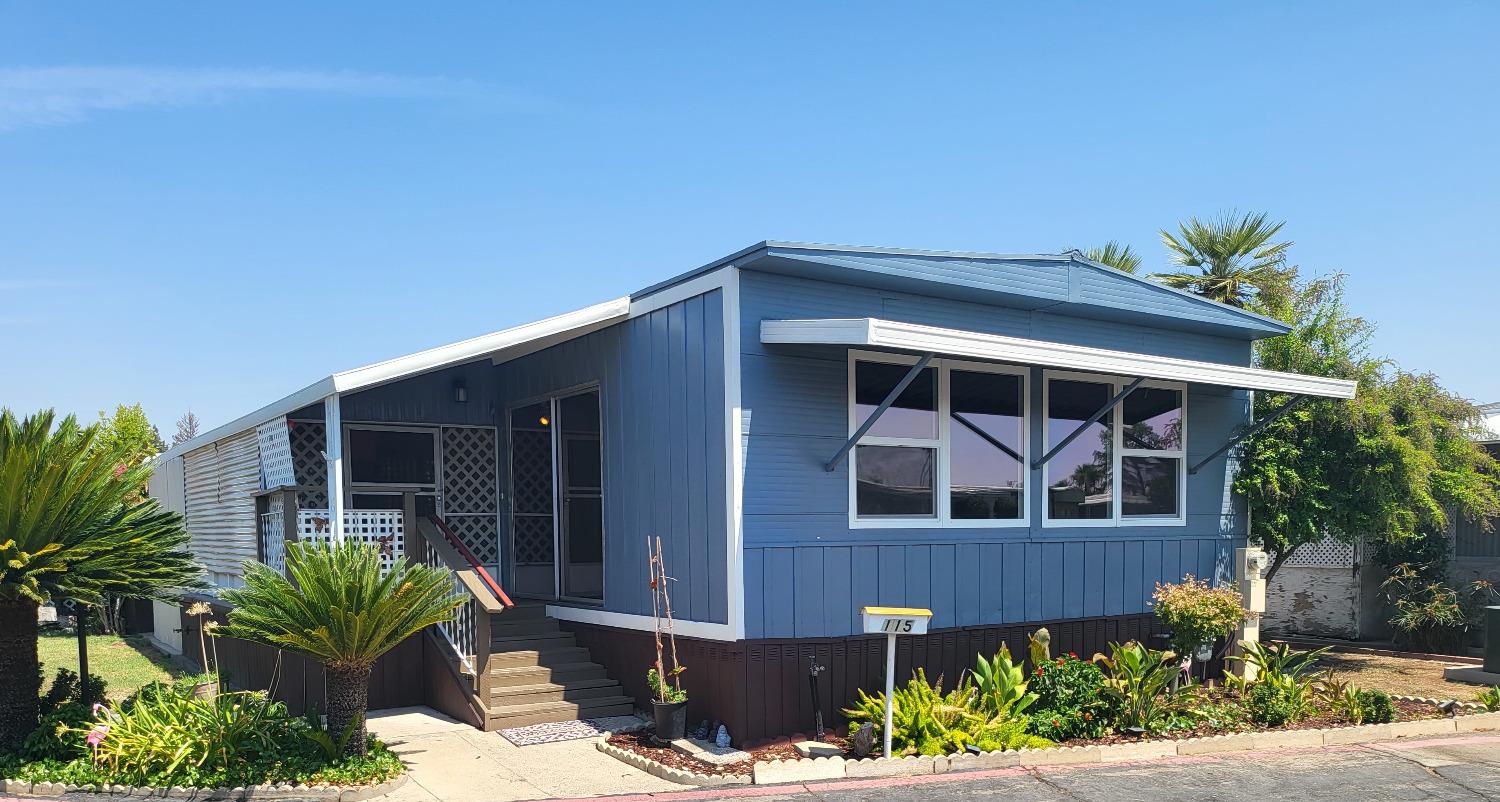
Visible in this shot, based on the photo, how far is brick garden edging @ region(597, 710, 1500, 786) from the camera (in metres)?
7.10

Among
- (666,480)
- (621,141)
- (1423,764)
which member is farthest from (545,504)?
(1423,764)

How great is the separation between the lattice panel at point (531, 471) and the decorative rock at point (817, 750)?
498 cm

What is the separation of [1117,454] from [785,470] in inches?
152

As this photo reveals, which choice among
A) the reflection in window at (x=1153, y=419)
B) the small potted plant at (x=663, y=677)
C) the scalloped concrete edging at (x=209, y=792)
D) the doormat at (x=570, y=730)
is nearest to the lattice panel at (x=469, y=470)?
the small potted plant at (x=663, y=677)

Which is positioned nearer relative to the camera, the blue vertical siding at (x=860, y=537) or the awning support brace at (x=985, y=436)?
the blue vertical siding at (x=860, y=537)

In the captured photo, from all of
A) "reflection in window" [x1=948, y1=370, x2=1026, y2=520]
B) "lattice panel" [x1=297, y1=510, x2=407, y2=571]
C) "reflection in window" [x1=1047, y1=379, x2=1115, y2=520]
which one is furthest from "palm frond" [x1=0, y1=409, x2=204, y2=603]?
"reflection in window" [x1=1047, y1=379, x2=1115, y2=520]

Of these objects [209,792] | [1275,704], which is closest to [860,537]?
[1275,704]

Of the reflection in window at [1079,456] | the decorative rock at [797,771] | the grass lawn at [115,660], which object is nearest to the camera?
the decorative rock at [797,771]

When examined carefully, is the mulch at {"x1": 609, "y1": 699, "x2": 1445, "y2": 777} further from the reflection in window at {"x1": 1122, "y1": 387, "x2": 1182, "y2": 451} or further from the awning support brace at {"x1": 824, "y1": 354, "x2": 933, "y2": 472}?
the reflection in window at {"x1": 1122, "y1": 387, "x2": 1182, "y2": 451}

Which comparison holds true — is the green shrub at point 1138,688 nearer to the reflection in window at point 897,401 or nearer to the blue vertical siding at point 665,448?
the reflection in window at point 897,401

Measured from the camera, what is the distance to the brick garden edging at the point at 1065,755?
7098mm

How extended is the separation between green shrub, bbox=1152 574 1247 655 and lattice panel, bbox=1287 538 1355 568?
325 inches

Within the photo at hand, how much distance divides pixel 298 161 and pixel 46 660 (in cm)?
743

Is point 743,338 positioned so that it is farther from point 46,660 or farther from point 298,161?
point 46,660
